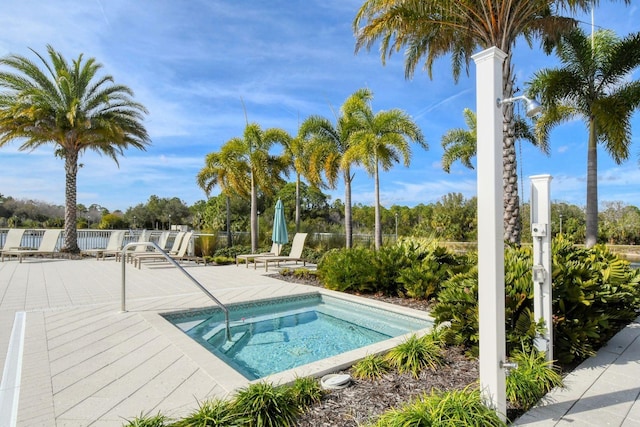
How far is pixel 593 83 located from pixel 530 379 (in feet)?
41.7

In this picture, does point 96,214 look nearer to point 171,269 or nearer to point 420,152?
point 171,269

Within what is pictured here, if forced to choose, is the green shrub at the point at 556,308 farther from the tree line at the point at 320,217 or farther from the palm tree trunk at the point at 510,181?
the palm tree trunk at the point at 510,181

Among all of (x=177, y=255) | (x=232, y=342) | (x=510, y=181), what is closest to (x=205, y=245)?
(x=177, y=255)

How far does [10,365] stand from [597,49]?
15881 millimetres

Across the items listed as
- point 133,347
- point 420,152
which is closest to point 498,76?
point 133,347

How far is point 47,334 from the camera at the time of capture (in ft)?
14.1

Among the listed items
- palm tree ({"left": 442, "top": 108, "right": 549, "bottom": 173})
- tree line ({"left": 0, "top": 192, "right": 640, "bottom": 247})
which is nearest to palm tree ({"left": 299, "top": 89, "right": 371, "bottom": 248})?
tree line ({"left": 0, "top": 192, "right": 640, "bottom": 247})

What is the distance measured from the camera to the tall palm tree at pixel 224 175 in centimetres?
1641

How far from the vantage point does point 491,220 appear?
2.20 metres

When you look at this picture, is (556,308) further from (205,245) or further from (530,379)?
(205,245)

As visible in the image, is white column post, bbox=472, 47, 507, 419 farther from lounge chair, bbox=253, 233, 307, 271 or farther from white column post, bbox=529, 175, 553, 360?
lounge chair, bbox=253, 233, 307, 271

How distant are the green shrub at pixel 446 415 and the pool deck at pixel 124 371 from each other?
0.38 m

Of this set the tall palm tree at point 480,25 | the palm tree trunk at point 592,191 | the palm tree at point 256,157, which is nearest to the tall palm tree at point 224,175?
the palm tree at point 256,157

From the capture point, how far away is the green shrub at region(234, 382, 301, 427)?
7.76 feet
